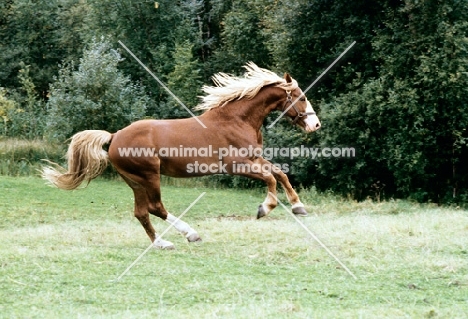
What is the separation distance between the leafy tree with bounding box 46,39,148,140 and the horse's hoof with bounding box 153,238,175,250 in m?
13.6

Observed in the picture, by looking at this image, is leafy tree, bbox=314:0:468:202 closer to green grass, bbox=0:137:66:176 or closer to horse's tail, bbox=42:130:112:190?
green grass, bbox=0:137:66:176

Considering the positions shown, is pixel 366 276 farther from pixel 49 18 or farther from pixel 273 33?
pixel 49 18

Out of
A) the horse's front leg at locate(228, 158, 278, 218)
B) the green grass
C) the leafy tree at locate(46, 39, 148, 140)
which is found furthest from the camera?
the leafy tree at locate(46, 39, 148, 140)

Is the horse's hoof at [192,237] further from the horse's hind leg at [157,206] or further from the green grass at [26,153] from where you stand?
the green grass at [26,153]

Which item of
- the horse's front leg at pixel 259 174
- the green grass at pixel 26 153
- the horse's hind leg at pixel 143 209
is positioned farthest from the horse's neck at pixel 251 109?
the green grass at pixel 26 153

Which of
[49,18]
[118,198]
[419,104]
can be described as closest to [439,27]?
[419,104]

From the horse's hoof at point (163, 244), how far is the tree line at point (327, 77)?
10847 millimetres

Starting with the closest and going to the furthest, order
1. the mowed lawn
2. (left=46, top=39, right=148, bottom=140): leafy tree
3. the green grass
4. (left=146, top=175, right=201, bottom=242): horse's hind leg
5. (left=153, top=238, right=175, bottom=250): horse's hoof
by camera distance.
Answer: the mowed lawn < (left=153, top=238, right=175, bottom=250): horse's hoof < (left=146, top=175, right=201, bottom=242): horse's hind leg < the green grass < (left=46, top=39, right=148, bottom=140): leafy tree

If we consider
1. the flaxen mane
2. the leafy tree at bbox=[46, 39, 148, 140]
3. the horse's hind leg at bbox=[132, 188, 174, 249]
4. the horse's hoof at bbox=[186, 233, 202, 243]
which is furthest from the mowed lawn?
the leafy tree at bbox=[46, 39, 148, 140]

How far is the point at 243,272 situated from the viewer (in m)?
7.42

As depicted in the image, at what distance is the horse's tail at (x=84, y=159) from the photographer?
9445 millimetres

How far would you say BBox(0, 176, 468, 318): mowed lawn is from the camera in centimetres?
600

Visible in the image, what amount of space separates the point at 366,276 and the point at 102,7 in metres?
22.6

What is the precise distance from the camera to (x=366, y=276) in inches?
282
